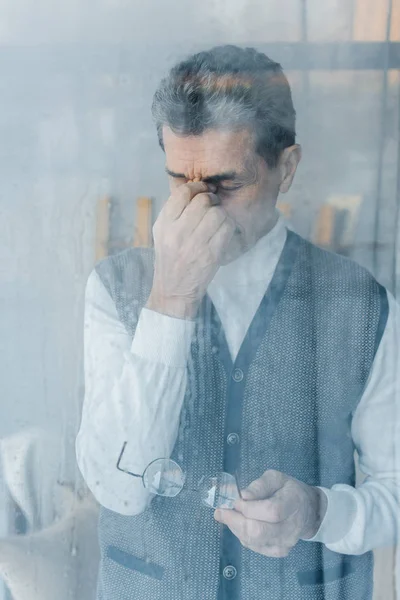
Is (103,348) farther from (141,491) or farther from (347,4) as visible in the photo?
(347,4)

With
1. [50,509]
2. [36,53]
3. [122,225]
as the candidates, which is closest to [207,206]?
[122,225]

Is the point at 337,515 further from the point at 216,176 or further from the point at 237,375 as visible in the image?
the point at 216,176

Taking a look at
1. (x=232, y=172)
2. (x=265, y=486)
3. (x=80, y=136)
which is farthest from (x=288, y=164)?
(x=265, y=486)

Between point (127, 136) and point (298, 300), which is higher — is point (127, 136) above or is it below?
above

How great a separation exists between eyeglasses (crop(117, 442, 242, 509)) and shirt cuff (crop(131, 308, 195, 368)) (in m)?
0.09

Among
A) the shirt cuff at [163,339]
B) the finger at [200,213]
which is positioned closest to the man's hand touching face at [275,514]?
the shirt cuff at [163,339]

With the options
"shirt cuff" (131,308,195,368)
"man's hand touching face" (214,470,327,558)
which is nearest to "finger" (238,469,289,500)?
"man's hand touching face" (214,470,327,558)

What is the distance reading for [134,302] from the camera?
63 centimetres

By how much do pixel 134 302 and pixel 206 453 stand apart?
0.51 feet

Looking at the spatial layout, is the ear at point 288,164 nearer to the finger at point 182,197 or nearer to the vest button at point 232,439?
the finger at point 182,197

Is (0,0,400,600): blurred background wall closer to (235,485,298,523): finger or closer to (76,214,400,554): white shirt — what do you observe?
(76,214,400,554): white shirt

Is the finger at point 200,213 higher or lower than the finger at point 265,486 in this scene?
higher

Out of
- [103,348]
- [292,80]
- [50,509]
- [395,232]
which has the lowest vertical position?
[50,509]

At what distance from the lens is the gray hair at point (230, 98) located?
0.61m
